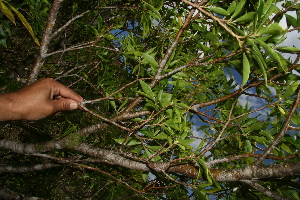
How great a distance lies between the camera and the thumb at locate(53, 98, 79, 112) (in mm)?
1995

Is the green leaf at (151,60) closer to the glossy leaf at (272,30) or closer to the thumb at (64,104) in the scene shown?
the thumb at (64,104)

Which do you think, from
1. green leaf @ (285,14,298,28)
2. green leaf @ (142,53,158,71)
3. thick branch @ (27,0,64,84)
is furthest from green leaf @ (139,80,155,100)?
thick branch @ (27,0,64,84)

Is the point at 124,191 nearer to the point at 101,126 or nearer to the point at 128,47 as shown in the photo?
the point at 101,126

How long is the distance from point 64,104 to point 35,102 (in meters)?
0.24

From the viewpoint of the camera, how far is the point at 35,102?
1.86m

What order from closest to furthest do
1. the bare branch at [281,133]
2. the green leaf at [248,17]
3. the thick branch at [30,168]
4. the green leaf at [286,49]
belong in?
the green leaf at [248,17] < the green leaf at [286,49] < the bare branch at [281,133] < the thick branch at [30,168]

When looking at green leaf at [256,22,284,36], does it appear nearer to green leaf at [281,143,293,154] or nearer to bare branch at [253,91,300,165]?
bare branch at [253,91,300,165]

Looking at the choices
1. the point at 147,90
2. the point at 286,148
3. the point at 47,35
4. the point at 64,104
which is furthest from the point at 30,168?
the point at 286,148

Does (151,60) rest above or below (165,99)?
above

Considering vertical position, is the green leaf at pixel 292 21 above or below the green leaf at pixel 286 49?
above

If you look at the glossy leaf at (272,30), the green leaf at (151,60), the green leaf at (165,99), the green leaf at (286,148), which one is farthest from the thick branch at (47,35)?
the green leaf at (286,148)

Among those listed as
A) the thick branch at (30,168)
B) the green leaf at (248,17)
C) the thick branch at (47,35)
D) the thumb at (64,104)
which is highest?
the thick branch at (47,35)

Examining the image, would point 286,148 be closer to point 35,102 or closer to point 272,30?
point 272,30

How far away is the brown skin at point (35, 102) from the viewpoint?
1742 mm
